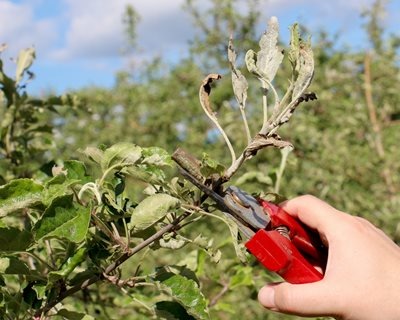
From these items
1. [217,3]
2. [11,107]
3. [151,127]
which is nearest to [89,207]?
[11,107]

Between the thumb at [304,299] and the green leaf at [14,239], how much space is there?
41cm

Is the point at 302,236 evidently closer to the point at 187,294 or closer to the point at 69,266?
the point at 187,294

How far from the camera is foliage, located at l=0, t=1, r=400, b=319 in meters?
1.05

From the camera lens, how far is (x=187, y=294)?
1136 millimetres

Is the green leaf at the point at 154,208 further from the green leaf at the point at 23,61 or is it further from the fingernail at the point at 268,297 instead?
the green leaf at the point at 23,61

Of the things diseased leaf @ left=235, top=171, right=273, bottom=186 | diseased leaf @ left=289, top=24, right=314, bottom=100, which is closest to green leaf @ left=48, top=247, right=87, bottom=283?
diseased leaf @ left=289, top=24, right=314, bottom=100

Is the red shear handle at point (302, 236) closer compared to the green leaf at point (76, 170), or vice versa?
the green leaf at point (76, 170)

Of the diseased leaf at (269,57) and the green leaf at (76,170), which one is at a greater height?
the diseased leaf at (269,57)

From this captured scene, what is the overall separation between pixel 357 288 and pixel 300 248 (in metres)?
0.16

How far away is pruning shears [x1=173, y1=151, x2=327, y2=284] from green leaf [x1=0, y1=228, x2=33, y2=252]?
231 millimetres

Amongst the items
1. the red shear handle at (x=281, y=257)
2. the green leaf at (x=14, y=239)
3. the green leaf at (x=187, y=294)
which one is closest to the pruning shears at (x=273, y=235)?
the red shear handle at (x=281, y=257)

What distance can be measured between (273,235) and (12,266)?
391 mm

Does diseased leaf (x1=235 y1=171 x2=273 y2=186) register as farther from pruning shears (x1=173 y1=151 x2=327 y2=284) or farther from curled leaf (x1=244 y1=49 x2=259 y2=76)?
curled leaf (x1=244 y1=49 x2=259 y2=76)

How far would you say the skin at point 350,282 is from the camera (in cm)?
116
